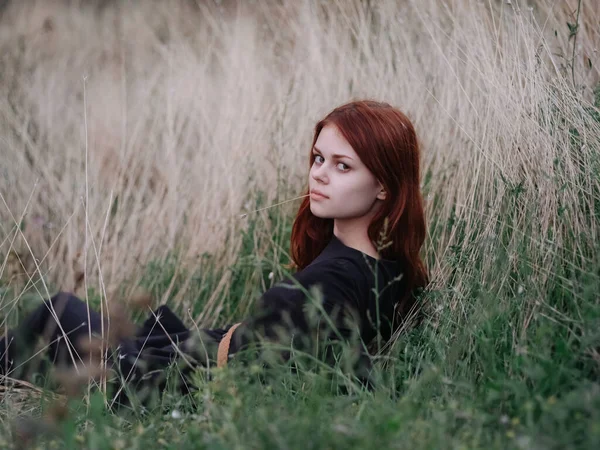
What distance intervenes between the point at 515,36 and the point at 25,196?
101 inches

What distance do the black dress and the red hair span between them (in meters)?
0.06

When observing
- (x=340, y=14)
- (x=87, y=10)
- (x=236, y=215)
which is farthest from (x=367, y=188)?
(x=87, y=10)

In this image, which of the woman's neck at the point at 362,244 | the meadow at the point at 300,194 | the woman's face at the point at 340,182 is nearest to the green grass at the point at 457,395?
the meadow at the point at 300,194

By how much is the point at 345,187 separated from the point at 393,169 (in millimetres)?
182

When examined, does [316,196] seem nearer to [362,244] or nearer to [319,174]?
[319,174]

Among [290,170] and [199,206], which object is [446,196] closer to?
[290,170]

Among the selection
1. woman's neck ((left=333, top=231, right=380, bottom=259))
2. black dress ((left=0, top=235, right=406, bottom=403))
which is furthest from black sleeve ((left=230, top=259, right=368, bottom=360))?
woman's neck ((left=333, top=231, right=380, bottom=259))

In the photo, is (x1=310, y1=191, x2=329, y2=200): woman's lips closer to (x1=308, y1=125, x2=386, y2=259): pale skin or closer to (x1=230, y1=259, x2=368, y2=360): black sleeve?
(x1=308, y1=125, x2=386, y2=259): pale skin

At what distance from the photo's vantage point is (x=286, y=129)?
13.5 feet

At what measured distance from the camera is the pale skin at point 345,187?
109 inches

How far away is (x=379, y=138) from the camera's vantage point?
2.76 m

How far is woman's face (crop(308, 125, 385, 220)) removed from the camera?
A: 9.11 feet

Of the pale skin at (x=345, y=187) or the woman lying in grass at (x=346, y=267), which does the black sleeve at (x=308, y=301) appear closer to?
the woman lying in grass at (x=346, y=267)

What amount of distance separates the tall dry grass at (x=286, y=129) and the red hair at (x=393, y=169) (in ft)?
0.49
